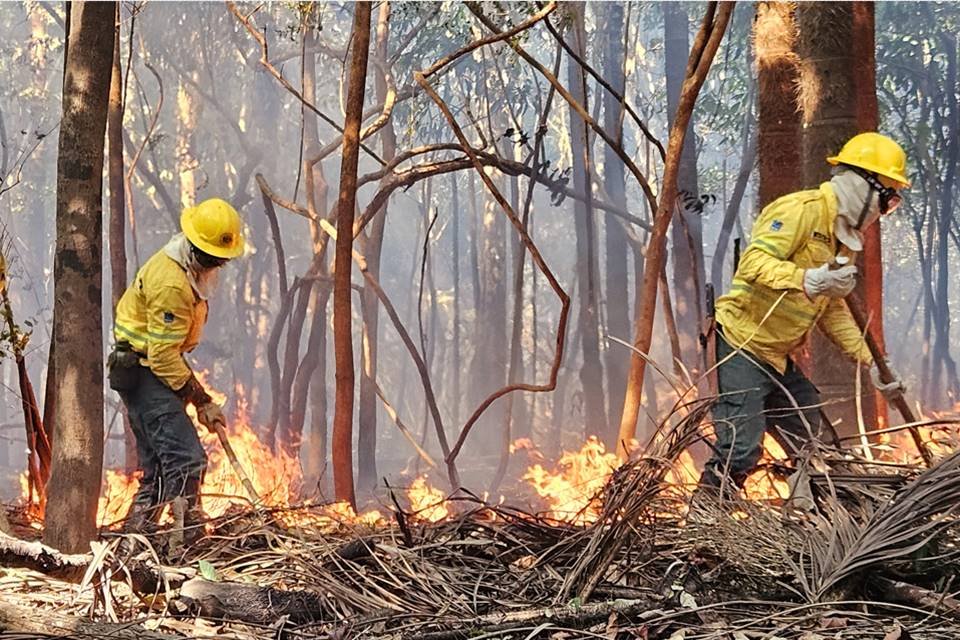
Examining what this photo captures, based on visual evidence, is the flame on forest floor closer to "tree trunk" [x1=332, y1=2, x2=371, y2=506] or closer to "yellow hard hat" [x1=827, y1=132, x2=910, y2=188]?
"tree trunk" [x1=332, y1=2, x2=371, y2=506]

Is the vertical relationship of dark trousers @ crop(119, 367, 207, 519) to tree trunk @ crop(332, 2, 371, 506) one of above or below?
below

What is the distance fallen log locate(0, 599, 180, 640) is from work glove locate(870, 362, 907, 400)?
3.54m

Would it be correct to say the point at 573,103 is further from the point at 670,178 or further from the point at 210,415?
the point at 210,415

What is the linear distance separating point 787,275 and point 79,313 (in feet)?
9.97

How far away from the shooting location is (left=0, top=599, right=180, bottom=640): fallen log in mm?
3008

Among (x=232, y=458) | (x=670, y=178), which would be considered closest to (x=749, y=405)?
(x=670, y=178)

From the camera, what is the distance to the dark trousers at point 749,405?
15.1 feet

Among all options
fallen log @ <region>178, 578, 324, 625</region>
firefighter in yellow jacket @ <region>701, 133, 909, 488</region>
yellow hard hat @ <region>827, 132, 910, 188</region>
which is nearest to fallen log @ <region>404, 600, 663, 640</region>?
fallen log @ <region>178, 578, 324, 625</region>

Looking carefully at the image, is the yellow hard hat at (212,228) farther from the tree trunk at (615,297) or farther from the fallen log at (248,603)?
the tree trunk at (615,297)

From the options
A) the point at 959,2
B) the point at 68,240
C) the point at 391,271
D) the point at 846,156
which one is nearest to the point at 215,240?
the point at 68,240

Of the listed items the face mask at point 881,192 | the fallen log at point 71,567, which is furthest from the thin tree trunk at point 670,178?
the fallen log at point 71,567

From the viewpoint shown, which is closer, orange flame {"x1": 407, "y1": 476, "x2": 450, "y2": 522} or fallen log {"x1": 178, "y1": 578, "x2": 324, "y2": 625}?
fallen log {"x1": 178, "y1": 578, "x2": 324, "y2": 625}

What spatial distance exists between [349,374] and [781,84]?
11.6ft

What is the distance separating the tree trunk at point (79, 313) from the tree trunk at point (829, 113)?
4040 mm
